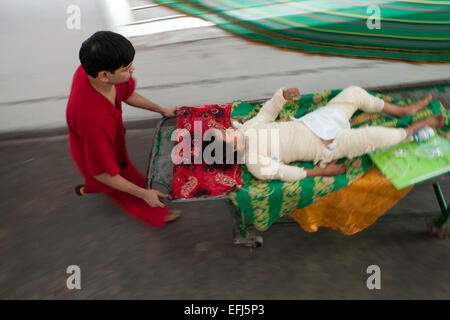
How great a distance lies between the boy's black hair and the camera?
1.22 m

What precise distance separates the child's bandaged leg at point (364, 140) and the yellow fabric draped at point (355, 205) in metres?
0.12

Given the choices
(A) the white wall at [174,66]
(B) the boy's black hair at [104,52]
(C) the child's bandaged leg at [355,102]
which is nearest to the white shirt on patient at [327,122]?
(C) the child's bandaged leg at [355,102]

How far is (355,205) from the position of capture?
159cm

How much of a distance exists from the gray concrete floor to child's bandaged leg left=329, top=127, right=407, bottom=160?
538mm

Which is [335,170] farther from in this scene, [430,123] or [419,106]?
[419,106]

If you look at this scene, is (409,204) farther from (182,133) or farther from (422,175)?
(182,133)

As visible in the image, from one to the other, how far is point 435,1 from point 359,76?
67 centimetres

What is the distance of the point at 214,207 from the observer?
7.38 ft

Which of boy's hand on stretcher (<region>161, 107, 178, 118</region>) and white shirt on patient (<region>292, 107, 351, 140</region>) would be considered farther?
boy's hand on stretcher (<region>161, 107, 178, 118</region>)

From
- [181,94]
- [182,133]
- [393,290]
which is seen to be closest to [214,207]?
[182,133]

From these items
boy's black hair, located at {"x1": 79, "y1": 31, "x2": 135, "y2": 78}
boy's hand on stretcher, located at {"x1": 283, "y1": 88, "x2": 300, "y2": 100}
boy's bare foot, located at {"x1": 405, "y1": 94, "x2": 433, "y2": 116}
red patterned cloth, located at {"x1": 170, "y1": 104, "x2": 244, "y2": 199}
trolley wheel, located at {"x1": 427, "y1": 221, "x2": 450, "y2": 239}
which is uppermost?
boy's black hair, located at {"x1": 79, "y1": 31, "x2": 135, "y2": 78}

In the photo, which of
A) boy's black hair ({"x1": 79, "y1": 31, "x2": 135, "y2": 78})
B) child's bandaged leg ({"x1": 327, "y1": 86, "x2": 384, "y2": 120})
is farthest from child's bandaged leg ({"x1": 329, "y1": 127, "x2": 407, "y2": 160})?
boy's black hair ({"x1": 79, "y1": 31, "x2": 135, "y2": 78})

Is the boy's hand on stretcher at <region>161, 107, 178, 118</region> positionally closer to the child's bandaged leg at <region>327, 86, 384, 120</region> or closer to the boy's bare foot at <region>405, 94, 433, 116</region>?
the child's bandaged leg at <region>327, 86, 384, 120</region>

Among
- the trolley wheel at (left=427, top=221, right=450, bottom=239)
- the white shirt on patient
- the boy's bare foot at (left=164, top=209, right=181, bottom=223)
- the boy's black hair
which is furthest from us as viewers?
the boy's bare foot at (left=164, top=209, right=181, bottom=223)
